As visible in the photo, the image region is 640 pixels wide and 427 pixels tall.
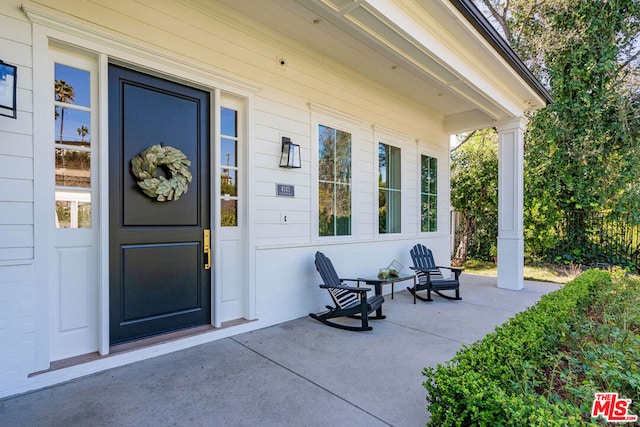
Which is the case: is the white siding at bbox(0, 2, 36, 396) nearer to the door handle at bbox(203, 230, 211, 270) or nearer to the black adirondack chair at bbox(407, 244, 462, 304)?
the door handle at bbox(203, 230, 211, 270)

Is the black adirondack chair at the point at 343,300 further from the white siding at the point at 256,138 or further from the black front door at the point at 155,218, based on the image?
the black front door at the point at 155,218

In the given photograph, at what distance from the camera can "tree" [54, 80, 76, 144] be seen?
2600 mm

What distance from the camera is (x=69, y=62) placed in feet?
8.64

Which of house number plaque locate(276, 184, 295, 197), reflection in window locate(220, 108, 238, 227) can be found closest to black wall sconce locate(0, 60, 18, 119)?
reflection in window locate(220, 108, 238, 227)

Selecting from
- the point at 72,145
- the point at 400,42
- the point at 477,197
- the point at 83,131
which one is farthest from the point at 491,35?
the point at 477,197

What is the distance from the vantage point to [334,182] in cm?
467

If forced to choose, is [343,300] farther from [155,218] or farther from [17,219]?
[17,219]

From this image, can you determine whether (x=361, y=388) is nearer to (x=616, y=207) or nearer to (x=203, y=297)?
(x=203, y=297)

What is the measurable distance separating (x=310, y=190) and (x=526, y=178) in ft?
20.3

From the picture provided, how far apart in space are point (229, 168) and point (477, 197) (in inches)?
297

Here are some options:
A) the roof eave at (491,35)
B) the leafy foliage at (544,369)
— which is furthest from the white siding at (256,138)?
the leafy foliage at (544,369)

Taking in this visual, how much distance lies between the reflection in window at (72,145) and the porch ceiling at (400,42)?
140cm

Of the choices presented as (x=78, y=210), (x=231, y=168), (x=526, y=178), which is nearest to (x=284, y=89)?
(x=231, y=168)

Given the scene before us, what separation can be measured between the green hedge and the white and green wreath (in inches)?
103
